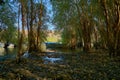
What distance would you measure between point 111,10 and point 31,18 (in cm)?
1079

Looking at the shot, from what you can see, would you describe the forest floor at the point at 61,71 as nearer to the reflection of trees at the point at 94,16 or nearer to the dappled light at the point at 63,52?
the dappled light at the point at 63,52

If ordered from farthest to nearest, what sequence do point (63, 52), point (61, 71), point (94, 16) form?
point (94, 16)
point (63, 52)
point (61, 71)

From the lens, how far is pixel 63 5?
3247 centimetres

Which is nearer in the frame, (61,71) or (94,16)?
(61,71)

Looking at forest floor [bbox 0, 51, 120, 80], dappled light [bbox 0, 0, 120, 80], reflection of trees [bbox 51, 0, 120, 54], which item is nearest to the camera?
forest floor [bbox 0, 51, 120, 80]

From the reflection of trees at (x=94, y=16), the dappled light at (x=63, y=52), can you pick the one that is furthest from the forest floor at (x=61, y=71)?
the reflection of trees at (x=94, y=16)

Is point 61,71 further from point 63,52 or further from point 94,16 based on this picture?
point 94,16

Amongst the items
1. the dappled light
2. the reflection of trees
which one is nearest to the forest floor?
the dappled light

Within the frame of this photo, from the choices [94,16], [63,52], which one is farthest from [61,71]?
[94,16]

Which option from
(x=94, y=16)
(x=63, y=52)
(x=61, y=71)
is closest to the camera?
(x=61, y=71)

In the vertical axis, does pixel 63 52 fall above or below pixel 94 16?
below

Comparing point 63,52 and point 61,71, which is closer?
point 61,71

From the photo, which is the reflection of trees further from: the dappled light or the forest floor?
the forest floor

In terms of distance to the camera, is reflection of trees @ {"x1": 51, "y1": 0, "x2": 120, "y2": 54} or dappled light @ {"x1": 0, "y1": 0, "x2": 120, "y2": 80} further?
reflection of trees @ {"x1": 51, "y1": 0, "x2": 120, "y2": 54}
